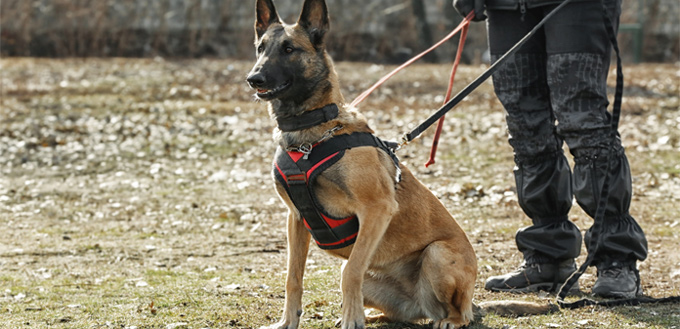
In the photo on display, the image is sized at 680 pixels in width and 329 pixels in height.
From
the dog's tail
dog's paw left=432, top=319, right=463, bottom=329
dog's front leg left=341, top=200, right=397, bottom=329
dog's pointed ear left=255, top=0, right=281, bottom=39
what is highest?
dog's pointed ear left=255, top=0, right=281, bottom=39

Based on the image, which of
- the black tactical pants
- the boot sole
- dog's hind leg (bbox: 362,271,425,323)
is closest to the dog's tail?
dog's hind leg (bbox: 362,271,425,323)

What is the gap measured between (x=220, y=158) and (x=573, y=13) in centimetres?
636

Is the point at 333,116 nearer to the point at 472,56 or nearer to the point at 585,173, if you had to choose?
the point at 585,173

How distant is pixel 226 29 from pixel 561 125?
1805 centimetres

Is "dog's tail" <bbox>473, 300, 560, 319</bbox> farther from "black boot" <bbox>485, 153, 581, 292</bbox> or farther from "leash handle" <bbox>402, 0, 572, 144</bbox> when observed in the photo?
"leash handle" <bbox>402, 0, 572, 144</bbox>

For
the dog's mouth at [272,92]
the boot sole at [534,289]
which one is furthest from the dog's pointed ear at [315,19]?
the boot sole at [534,289]

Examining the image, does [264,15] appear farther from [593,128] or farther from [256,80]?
[593,128]

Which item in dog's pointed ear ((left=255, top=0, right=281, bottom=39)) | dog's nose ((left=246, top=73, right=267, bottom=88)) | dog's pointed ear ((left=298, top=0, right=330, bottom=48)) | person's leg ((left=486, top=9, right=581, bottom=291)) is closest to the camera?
dog's nose ((left=246, top=73, right=267, bottom=88))

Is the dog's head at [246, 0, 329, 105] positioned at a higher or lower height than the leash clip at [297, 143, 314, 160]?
higher

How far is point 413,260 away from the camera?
387cm

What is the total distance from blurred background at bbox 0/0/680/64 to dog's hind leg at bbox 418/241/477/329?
16702 mm

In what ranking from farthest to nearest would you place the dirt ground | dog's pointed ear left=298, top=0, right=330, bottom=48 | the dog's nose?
the dirt ground, dog's pointed ear left=298, top=0, right=330, bottom=48, the dog's nose

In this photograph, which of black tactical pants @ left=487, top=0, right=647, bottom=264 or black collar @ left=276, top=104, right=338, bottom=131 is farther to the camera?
black tactical pants @ left=487, top=0, right=647, bottom=264

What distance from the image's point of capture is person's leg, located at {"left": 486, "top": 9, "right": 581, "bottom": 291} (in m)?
4.54
